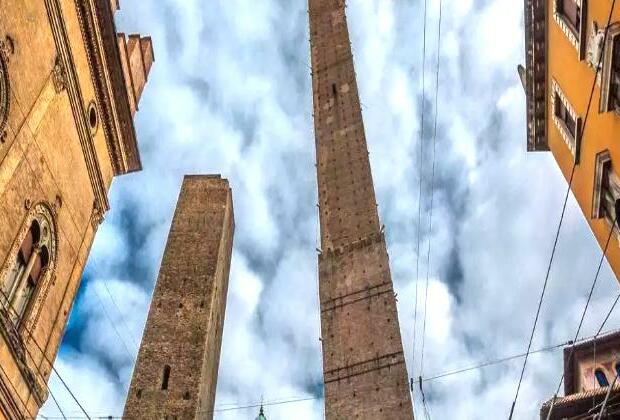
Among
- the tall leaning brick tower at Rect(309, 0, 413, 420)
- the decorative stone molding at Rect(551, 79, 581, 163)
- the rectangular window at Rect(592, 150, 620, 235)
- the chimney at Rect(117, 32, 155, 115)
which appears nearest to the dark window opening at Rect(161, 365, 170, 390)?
the tall leaning brick tower at Rect(309, 0, 413, 420)

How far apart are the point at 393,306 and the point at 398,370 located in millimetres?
1777

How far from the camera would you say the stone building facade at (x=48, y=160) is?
553 centimetres

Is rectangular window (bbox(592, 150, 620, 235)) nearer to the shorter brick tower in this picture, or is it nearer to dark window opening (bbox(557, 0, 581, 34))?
dark window opening (bbox(557, 0, 581, 34))

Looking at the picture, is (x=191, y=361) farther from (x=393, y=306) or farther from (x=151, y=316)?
(x=393, y=306)

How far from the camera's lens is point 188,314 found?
15242 millimetres

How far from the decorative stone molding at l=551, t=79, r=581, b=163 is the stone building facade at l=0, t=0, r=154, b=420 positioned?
5723mm

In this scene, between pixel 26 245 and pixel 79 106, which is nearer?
pixel 26 245

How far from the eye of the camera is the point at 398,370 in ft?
44.2

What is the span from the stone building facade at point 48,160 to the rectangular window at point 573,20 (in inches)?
218

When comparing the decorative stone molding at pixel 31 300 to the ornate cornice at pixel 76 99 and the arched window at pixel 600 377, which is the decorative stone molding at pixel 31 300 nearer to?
the ornate cornice at pixel 76 99

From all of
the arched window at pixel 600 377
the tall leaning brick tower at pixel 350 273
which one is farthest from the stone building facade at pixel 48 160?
the arched window at pixel 600 377

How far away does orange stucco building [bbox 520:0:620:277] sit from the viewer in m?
5.52

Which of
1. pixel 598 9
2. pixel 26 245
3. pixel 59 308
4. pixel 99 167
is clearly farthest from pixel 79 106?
pixel 598 9

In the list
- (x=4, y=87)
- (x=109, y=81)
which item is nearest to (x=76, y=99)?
(x=109, y=81)
